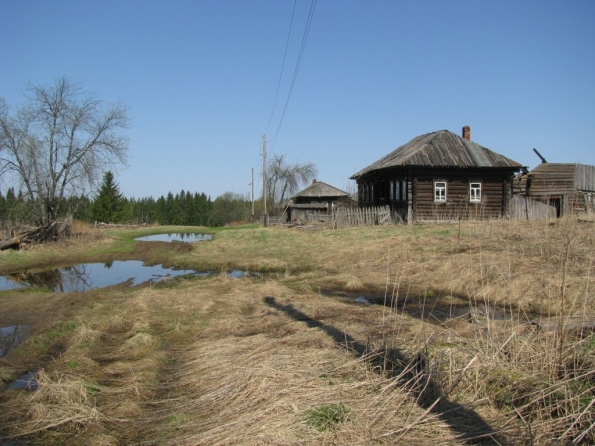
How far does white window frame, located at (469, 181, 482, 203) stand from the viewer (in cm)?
2451

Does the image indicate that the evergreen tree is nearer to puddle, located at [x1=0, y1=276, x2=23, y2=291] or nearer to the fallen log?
the fallen log

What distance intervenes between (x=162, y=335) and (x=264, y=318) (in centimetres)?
174

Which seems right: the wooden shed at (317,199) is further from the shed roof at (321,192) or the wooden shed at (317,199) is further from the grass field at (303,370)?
the grass field at (303,370)

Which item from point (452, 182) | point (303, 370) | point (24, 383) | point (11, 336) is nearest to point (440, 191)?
point (452, 182)

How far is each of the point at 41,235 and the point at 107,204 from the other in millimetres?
34138

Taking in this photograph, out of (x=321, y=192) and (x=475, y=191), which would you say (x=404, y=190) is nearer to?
(x=475, y=191)

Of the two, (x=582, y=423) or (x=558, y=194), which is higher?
(x=558, y=194)

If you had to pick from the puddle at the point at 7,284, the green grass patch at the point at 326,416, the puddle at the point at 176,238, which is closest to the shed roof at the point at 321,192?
the puddle at the point at 176,238

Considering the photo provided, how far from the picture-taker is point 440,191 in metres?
24.4

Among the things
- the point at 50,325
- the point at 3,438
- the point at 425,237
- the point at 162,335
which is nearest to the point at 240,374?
the point at 3,438

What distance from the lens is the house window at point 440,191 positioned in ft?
79.6

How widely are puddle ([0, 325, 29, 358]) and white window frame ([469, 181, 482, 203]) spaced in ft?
74.9

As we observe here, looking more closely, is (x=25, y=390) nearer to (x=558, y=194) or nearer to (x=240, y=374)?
(x=240, y=374)

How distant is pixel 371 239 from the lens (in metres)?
17.3
